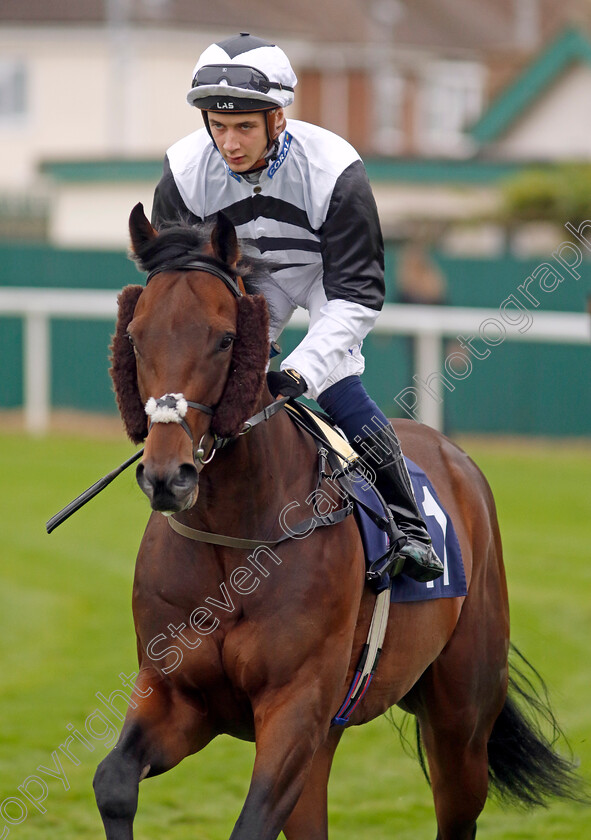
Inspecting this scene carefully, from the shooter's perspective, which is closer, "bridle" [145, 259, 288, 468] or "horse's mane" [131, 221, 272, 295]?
"bridle" [145, 259, 288, 468]

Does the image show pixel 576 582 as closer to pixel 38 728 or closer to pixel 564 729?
pixel 564 729

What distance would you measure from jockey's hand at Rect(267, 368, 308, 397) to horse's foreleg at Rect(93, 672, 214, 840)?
0.79 m

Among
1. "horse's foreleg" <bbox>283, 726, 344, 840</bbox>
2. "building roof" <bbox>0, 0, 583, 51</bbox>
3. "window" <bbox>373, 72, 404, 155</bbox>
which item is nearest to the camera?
"horse's foreleg" <bbox>283, 726, 344, 840</bbox>

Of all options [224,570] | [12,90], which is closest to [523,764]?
[224,570]

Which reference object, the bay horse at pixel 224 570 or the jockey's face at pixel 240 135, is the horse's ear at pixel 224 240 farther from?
the jockey's face at pixel 240 135

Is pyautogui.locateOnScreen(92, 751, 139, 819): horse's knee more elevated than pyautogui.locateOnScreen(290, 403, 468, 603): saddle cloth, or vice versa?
pyautogui.locateOnScreen(290, 403, 468, 603): saddle cloth

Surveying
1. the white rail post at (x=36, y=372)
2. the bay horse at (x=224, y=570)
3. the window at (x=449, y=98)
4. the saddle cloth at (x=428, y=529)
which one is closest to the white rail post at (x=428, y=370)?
the white rail post at (x=36, y=372)

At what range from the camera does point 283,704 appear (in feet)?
10.7

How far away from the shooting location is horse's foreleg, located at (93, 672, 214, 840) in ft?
10.3

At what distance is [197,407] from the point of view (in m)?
2.98

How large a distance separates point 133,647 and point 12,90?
25.0 m

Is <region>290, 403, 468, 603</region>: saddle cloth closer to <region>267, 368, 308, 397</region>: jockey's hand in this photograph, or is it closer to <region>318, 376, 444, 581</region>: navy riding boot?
<region>318, 376, 444, 581</region>: navy riding boot

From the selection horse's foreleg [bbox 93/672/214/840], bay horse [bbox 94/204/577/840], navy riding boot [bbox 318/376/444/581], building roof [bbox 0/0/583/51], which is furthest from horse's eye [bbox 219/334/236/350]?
building roof [bbox 0/0/583/51]

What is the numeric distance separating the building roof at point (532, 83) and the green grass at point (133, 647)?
12087mm
